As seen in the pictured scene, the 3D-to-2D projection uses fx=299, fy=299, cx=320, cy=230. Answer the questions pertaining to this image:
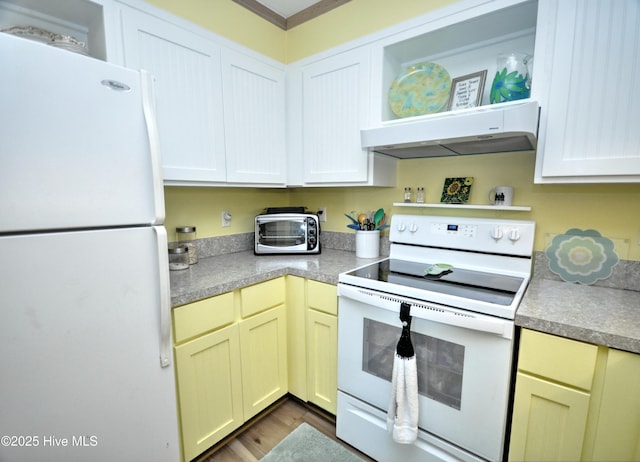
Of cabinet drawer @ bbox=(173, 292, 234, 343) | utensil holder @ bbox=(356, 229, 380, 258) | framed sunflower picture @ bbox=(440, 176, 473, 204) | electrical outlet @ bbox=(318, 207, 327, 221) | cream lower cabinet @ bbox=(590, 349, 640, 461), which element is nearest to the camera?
cream lower cabinet @ bbox=(590, 349, 640, 461)

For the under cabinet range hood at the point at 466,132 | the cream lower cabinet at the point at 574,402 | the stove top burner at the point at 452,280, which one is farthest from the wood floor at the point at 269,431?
the under cabinet range hood at the point at 466,132

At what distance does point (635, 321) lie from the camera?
3.22 feet

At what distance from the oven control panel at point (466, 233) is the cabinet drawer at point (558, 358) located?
0.55 m

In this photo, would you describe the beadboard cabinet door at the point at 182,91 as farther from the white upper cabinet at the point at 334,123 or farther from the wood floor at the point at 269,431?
the wood floor at the point at 269,431

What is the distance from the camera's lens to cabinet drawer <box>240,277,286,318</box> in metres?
1.52

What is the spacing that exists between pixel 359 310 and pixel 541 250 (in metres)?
0.93

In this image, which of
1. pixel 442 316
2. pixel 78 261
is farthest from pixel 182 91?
pixel 442 316

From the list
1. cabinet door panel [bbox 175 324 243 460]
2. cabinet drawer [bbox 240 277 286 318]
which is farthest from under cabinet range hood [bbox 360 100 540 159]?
cabinet door panel [bbox 175 324 243 460]

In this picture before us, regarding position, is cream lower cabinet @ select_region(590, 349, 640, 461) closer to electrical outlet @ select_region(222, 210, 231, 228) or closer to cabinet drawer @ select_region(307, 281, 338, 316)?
cabinet drawer @ select_region(307, 281, 338, 316)

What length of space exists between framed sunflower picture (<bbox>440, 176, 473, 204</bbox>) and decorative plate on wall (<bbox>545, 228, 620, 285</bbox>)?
46cm

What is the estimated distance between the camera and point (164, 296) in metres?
1.08

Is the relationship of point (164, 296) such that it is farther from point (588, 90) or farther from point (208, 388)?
point (588, 90)

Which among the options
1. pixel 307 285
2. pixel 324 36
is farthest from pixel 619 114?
pixel 324 36

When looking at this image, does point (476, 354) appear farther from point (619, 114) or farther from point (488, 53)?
point (488, 53)
